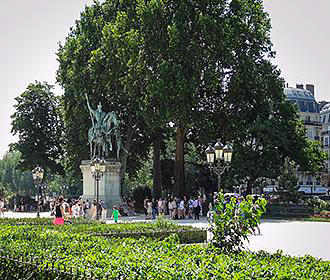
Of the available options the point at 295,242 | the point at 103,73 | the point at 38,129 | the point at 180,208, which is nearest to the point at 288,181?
the point at 180,208

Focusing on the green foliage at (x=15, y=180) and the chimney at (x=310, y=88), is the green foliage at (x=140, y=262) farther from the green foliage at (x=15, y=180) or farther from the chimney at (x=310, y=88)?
the green foliage at (x=15, y=180)

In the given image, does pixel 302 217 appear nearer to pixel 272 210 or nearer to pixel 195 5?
pixel 272 210

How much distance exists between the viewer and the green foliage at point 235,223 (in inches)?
433

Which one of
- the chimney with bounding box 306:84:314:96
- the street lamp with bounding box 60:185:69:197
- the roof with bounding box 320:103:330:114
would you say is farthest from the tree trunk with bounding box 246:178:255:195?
the street lamp with bounding box 60:185:69:197

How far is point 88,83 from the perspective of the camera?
150 ft

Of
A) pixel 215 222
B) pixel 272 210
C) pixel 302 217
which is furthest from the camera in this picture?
pixel 272 210

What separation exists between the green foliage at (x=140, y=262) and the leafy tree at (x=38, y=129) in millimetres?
45396

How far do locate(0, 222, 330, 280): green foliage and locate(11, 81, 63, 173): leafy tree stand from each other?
45.4 m

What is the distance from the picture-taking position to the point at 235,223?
36.6 ft

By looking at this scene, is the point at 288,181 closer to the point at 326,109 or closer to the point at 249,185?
the point at 249,185

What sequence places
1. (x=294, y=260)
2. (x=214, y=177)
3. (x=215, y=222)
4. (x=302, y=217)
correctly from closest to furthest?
1. (x=294, y=260)
2. (x=215, y=222)
3. (x=302, y=217)
4. (x=214, y=177)

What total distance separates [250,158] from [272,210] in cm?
405

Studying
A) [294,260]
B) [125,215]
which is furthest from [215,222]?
[125,215]

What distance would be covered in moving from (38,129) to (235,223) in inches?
1938
